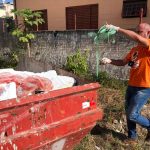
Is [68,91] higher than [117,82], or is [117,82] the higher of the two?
[68,91]

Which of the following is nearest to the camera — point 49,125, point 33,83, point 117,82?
point 49,125

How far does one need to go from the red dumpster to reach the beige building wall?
7319mm

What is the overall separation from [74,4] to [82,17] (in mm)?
596

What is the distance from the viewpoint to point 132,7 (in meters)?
11.0

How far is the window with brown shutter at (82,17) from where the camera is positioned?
12.4 meters

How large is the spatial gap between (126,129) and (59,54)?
12.2ft

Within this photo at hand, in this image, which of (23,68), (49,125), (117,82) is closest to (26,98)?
(49,125)

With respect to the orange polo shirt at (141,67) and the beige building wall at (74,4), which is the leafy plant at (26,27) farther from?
the orange polo shirt at (141,67)

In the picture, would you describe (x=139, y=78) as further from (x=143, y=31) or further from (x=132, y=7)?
(x=132, y=7)

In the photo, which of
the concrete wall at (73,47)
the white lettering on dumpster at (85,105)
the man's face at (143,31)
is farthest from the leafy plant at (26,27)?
the white lettering on dumpster at (85,105)

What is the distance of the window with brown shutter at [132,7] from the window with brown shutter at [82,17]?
4.48 ft

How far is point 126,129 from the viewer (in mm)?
5512

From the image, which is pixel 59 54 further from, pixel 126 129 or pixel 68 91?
pixel 68 91

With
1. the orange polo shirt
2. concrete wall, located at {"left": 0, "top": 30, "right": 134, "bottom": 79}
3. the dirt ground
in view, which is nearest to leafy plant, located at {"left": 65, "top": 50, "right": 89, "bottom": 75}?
concrete wall, located at {"left": 0, "top": 30, "right": 134, "bottom": 79}
